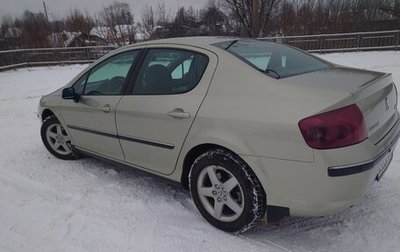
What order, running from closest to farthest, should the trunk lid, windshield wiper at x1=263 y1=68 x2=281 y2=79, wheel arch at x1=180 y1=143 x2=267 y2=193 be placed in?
the trunk lid, wheel arch at x1=180 y1=143 x2=267 y2=193, windshield wiper at x1=263 y1=68 x2=281 y2=79

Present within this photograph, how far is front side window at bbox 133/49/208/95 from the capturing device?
280 centimetres

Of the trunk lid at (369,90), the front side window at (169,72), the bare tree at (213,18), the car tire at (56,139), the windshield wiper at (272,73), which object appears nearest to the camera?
the trunk lid at (369,90)

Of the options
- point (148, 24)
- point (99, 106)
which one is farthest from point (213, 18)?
point (99, 106)

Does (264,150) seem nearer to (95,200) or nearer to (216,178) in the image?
(216,178)

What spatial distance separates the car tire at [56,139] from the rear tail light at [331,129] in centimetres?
306

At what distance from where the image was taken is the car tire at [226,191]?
2.46 meters

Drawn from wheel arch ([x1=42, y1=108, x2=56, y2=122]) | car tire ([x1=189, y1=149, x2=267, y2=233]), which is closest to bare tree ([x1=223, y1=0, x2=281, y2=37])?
wheel arch ([x1=42, y1=108, x2=56, y2=122])

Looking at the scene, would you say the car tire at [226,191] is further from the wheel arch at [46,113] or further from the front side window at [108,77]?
the wheel arch at [46,113]

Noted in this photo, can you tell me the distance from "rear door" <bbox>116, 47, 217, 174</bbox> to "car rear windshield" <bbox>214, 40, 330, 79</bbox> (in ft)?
0.94

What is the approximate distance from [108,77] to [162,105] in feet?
3.40

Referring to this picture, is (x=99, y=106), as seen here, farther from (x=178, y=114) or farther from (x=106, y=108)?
(x=178, y=114)

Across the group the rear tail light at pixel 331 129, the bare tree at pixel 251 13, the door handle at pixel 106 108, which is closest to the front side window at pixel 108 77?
the door handle at pixel 106 108

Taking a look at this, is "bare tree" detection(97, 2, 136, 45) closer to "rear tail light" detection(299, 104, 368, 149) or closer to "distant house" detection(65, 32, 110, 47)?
"distant house" detection(65, 32, 110, 47)

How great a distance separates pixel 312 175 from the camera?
2.15 metres
